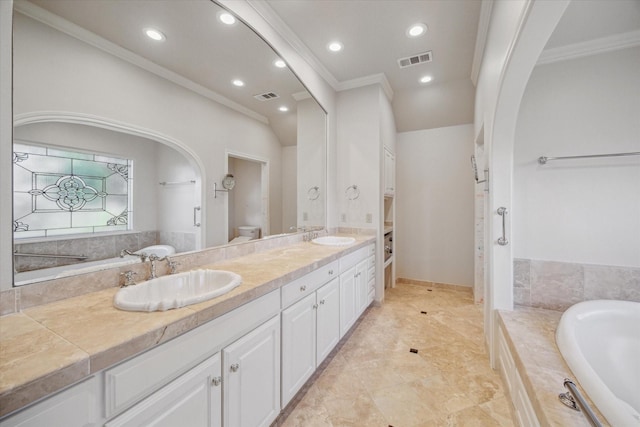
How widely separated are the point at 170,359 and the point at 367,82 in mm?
3335

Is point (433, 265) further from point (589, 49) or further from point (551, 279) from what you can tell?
point (589, 49)

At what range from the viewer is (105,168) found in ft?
4.21

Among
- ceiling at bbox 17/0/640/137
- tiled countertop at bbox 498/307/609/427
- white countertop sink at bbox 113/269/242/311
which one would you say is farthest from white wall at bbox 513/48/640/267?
white countertop sink at bbox 113/269/242/311

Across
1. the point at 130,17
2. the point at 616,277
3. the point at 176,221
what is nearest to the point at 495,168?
the point at 616,277

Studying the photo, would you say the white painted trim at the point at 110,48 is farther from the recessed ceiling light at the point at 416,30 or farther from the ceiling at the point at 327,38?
the recessed ceiling light at the point at 416,30

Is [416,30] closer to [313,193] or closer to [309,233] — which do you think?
[313,193]

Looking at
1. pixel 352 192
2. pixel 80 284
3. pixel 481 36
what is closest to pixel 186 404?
pixel 80 284

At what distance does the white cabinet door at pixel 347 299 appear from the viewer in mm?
2238

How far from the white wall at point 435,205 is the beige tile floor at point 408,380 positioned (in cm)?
113

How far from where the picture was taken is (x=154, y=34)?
145 cm

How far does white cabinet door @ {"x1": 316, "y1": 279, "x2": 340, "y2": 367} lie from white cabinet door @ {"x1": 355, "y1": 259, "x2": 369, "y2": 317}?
1.56ft

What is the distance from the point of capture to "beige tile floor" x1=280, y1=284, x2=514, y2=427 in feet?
5.11

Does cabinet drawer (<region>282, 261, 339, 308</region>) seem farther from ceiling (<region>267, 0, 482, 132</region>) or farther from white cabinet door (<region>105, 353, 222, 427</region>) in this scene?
ceiling (<region>267, 0, 482, 132</region>)

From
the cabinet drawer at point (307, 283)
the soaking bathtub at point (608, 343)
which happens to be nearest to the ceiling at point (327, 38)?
the cabinet drawer at point (307, 283)
